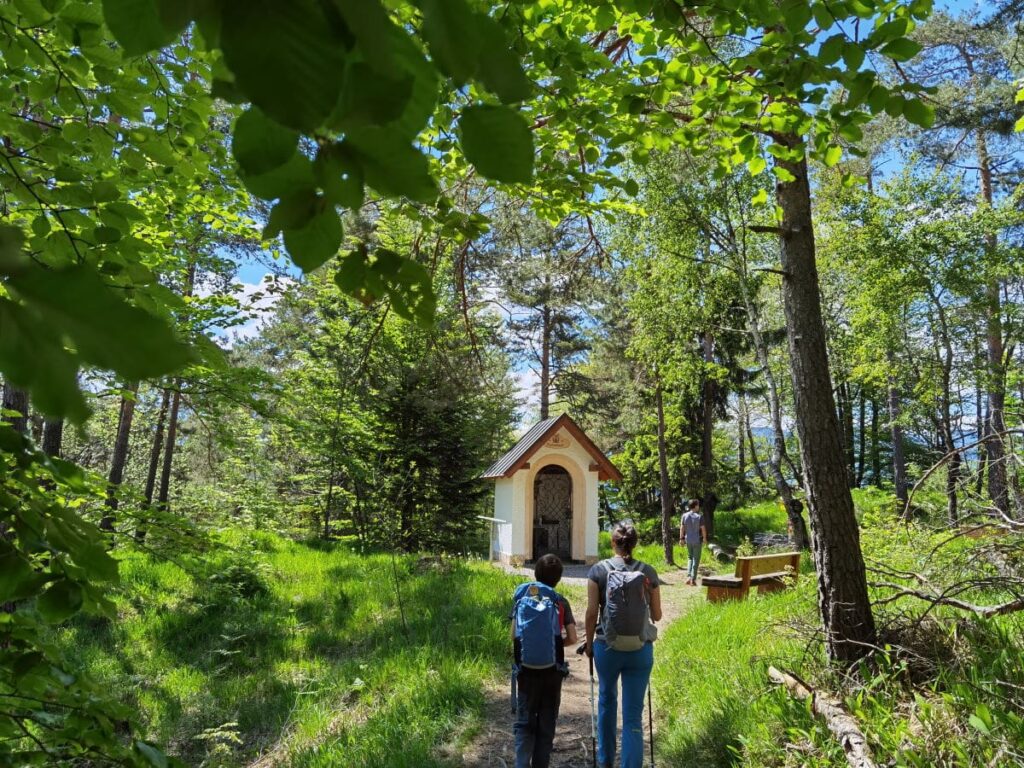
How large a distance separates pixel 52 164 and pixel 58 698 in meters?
1.70

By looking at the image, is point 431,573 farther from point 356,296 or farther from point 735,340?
point 735,340

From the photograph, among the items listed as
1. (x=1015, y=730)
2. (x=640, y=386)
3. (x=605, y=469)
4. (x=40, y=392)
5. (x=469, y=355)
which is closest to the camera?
(x=40, y=392)

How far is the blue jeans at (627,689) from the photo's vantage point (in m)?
4.18

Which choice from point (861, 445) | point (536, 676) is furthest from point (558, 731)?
point (861, 445)

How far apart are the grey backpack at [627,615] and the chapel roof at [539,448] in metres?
10.3

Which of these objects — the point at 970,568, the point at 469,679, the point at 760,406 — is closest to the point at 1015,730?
the point at 970,568

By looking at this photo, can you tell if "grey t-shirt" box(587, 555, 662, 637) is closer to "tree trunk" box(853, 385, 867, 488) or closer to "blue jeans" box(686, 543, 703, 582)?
"blue jeans" box(686, 543, 703, 582)

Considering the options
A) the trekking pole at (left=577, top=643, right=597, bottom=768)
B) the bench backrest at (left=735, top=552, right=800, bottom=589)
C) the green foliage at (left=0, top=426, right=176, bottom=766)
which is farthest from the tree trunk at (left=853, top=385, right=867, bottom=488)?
the green foliage at (left=0, top=426, right=176, bottom=766)

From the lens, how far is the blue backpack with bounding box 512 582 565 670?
4.25 metres

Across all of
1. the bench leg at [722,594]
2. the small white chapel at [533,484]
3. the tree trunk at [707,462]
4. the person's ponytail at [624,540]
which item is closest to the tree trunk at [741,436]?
the tree trunk at [707,462]

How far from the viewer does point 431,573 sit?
33.3ft

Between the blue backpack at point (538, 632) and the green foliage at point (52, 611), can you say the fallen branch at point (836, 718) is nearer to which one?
the blue backpack at point (538, 632)

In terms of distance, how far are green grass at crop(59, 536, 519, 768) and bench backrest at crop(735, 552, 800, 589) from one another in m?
3.19

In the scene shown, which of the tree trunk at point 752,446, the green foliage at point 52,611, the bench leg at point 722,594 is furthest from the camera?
the tree trunk at point 752,446
